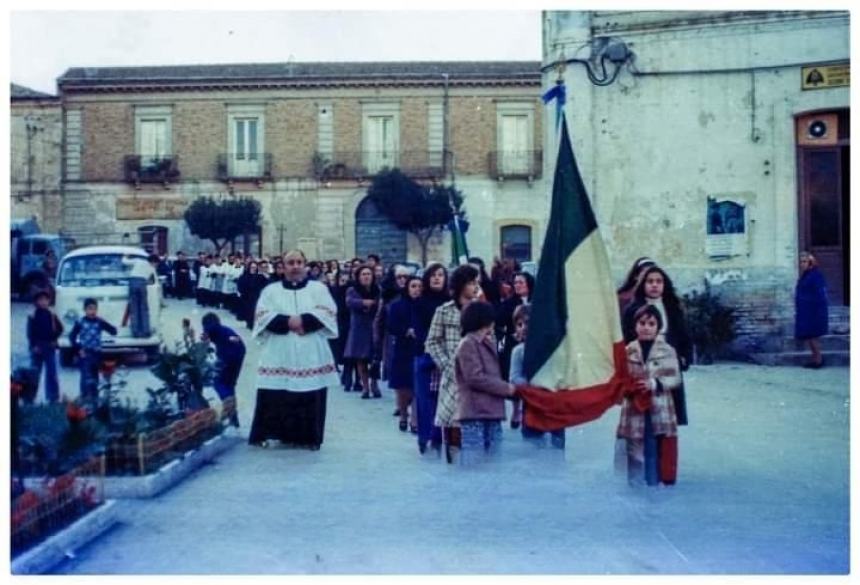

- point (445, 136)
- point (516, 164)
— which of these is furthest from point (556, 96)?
point (445, 136)

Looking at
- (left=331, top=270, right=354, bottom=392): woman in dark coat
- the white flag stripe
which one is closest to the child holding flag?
the white flag stripe

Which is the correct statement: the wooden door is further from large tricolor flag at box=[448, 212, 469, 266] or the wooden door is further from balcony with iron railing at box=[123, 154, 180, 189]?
balcony with iron railing at box=[123, 154, 180, 189]

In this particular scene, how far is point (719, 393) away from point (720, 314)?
41.3 inches

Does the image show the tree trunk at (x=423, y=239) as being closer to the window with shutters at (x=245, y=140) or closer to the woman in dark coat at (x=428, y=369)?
the woman in dark coat at (x=428, y=369)

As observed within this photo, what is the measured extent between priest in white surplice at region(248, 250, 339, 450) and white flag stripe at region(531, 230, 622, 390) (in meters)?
1.68

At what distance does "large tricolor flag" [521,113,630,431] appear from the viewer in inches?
242

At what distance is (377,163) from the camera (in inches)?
291

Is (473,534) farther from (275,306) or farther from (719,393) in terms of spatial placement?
(719,393)

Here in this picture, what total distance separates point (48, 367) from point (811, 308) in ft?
16.2

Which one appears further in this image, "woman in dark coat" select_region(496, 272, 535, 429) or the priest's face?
"woman in dark coat" select_region(496, 272, 535, 429)

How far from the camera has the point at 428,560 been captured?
5.31m

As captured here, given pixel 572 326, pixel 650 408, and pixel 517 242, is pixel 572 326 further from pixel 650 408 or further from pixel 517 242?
pixel 517 242

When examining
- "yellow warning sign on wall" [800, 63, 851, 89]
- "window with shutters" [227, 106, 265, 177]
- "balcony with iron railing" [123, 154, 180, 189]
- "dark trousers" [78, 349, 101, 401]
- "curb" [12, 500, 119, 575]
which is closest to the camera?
"curb" [12, 500, 119, 575]

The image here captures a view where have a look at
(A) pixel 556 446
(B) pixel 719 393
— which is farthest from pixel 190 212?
(B) pixel 719 393
